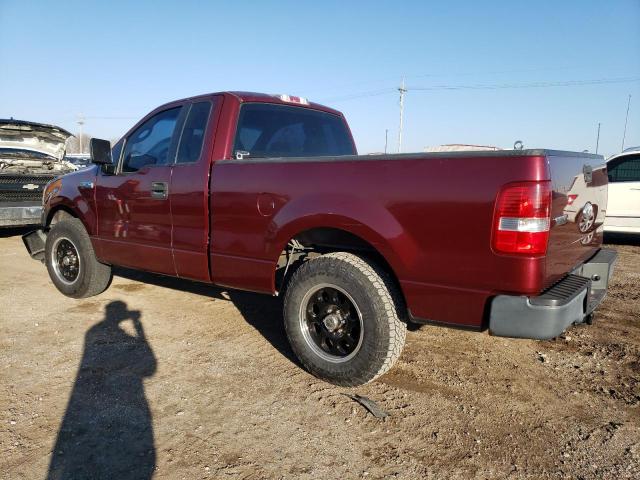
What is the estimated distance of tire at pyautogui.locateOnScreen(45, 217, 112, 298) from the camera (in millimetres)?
4852

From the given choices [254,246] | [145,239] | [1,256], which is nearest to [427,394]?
[254,246]

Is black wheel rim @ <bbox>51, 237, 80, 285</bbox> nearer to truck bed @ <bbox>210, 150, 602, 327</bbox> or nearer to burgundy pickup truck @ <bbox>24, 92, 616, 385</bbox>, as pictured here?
burgundy pickup truck @ <bbox>24, 92, 616, 385</bbox>

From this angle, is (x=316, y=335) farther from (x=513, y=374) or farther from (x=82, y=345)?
(x=82, y=345)

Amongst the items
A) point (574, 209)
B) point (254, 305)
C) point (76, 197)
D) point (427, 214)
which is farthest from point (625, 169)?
point (76, 197)

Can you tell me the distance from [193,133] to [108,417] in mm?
2260

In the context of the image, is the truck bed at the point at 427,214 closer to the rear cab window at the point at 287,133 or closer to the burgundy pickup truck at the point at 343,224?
the burgundy pickup truck at the point at 343,224

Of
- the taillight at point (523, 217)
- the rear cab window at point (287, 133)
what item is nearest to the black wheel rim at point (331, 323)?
the taillight at point (523, 217)

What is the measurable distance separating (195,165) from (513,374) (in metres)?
2.86

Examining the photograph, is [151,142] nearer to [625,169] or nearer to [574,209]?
[574,209]

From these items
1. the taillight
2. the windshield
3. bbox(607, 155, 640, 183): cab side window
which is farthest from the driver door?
bbox(607, 155, 640, 183): cab side window

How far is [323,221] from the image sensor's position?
2.96m

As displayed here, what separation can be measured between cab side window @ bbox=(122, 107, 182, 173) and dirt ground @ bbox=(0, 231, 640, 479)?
1484 mm

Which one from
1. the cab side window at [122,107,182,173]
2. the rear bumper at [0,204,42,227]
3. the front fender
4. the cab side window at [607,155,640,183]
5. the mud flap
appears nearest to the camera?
the cab side window at [122,107,182,173]

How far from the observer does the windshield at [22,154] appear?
8.55m
